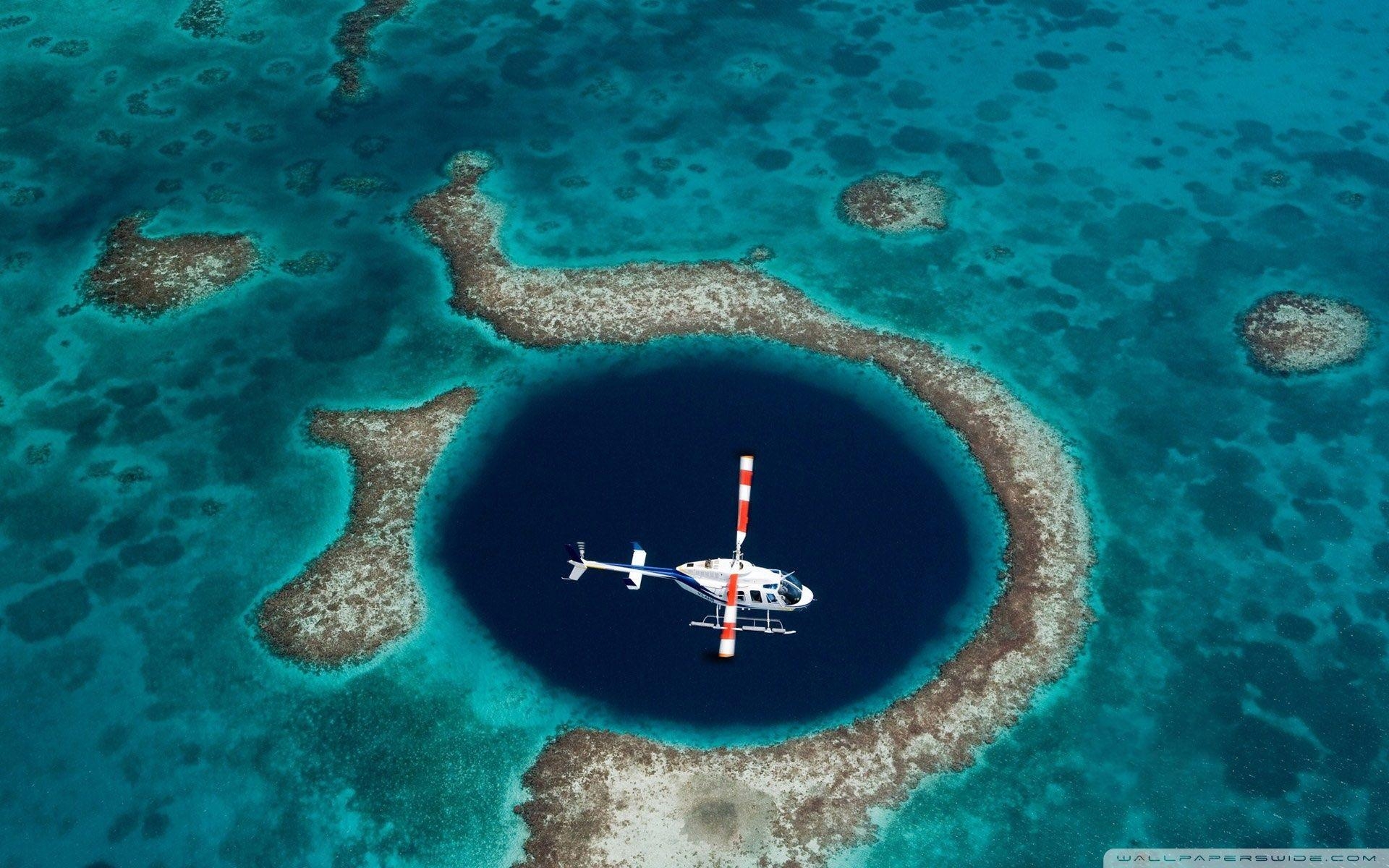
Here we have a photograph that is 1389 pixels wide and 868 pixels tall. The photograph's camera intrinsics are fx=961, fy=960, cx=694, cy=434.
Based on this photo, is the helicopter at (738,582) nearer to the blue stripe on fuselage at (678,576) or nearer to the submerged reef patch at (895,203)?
the blue stripe on fuselage at (678,576)

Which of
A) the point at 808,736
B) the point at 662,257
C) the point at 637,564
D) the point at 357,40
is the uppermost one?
the point at 357,40

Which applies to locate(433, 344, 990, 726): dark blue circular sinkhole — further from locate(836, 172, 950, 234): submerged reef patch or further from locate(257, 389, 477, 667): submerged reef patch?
locate(836, 172, 950, 234): submerged reef patch

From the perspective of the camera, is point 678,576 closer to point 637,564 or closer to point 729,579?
point 637,564

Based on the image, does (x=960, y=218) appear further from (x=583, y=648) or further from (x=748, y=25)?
(x=583, y=648)

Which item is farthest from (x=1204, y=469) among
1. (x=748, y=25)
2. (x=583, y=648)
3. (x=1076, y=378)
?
(x=748, y=25)

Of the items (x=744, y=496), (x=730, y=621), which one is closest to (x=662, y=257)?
(x=744, y=496)

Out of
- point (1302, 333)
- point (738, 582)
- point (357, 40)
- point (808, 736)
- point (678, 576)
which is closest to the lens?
point (808, 736)
